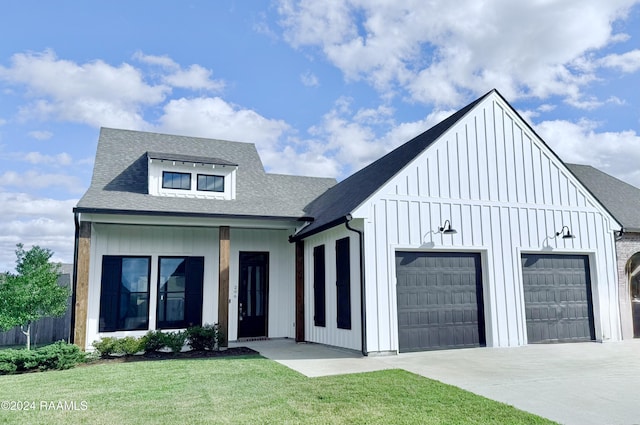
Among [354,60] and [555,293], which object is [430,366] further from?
[354,60]

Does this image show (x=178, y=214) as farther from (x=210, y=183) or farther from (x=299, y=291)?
(x=299, y=291)

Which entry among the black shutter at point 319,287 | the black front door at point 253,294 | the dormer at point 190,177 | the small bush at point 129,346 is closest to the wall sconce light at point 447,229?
the black shutter at point 319,287

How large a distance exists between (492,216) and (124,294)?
9.50 m

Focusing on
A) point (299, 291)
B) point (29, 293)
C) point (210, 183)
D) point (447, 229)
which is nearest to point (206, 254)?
point (210, 183)

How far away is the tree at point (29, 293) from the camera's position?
11.1 m

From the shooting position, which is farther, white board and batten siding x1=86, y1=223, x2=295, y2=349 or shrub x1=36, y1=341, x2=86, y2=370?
white board and batten siding x1=86, y1=223, x2=295, y2=349

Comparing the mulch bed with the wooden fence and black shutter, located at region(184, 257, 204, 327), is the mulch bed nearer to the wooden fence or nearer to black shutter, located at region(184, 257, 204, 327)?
black shutter, located at region(184, 257, 204, 327)

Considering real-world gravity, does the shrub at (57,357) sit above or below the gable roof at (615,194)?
below

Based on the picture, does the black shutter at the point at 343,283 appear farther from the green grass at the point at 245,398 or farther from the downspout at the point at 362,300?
the green grass at the point at 245,398

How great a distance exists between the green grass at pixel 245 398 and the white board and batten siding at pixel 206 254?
12.7 feet

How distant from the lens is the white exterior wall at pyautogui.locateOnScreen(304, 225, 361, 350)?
9359 millimetres

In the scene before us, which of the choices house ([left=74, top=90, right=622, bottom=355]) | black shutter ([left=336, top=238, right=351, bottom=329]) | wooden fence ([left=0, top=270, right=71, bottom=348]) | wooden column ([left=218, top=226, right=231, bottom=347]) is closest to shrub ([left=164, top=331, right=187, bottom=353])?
wooden column ([left=218, top=226, right=231, bottom=347])

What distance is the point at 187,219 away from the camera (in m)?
11.0

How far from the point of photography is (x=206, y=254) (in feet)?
40.6
